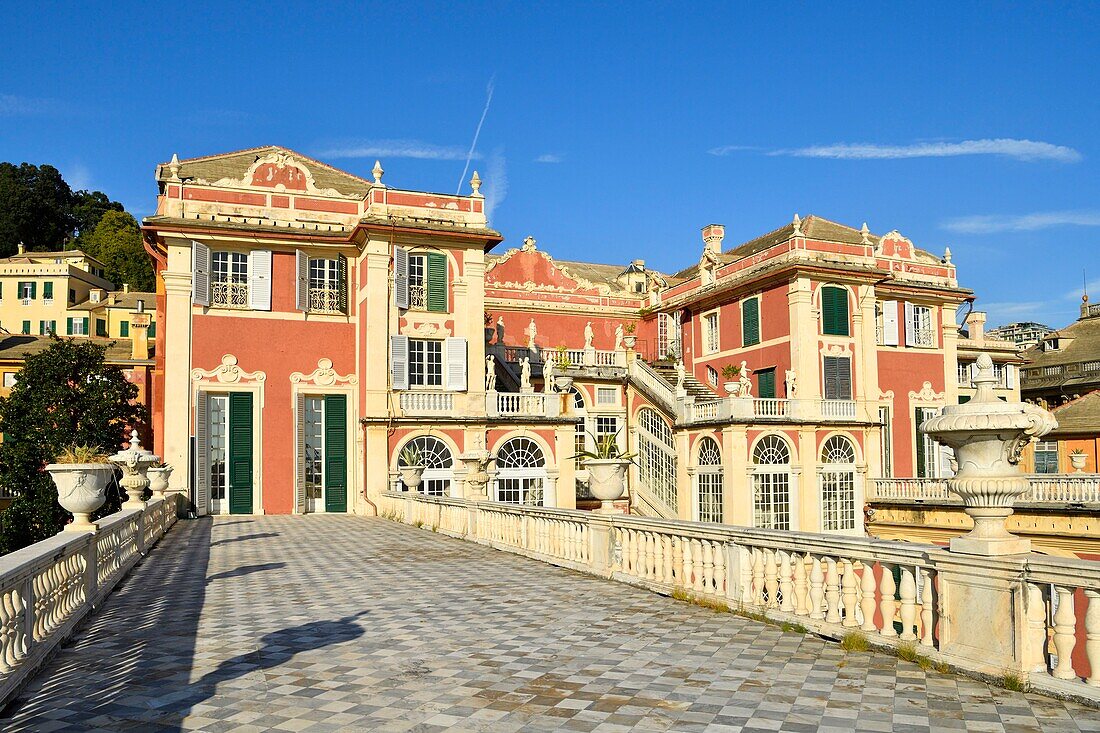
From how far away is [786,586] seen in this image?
27.4 feet

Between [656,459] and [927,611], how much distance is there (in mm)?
24554

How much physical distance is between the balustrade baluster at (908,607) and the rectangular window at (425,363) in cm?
2043

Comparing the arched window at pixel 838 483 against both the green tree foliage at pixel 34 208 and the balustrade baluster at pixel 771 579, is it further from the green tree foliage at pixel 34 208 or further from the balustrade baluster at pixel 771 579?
the green tree foliage at pixel 34 208

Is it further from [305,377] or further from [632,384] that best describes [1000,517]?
[632,384]

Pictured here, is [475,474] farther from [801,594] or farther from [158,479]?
[801,594]

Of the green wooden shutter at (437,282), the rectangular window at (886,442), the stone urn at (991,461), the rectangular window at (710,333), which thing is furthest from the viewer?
the rectangular window at (710,333)

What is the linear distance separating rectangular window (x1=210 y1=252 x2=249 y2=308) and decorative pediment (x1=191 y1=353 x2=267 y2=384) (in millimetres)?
1593

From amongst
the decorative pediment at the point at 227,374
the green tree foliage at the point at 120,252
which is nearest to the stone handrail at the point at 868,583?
the decorative pediment at the point at 227,374

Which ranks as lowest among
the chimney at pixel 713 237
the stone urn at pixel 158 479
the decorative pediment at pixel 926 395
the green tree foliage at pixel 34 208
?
the stone urn at pixel 158 479

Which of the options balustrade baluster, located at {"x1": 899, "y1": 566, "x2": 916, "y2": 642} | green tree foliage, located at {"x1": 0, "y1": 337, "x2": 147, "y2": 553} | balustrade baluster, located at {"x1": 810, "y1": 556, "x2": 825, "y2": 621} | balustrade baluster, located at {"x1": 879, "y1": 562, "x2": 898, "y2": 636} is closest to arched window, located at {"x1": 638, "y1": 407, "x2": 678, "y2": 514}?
green tree foliage, located at {"x1": 0, "y1": 337, "x2": 147, "y2": 553}

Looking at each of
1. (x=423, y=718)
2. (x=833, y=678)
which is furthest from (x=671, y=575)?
(x=423, y=718)

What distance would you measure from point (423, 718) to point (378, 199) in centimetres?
2249

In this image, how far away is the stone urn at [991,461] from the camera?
6.34 m

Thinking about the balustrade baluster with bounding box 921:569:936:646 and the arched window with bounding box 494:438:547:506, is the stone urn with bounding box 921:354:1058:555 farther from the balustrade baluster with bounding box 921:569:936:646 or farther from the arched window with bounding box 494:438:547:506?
the arched window with bounding box 494:438:547:506
